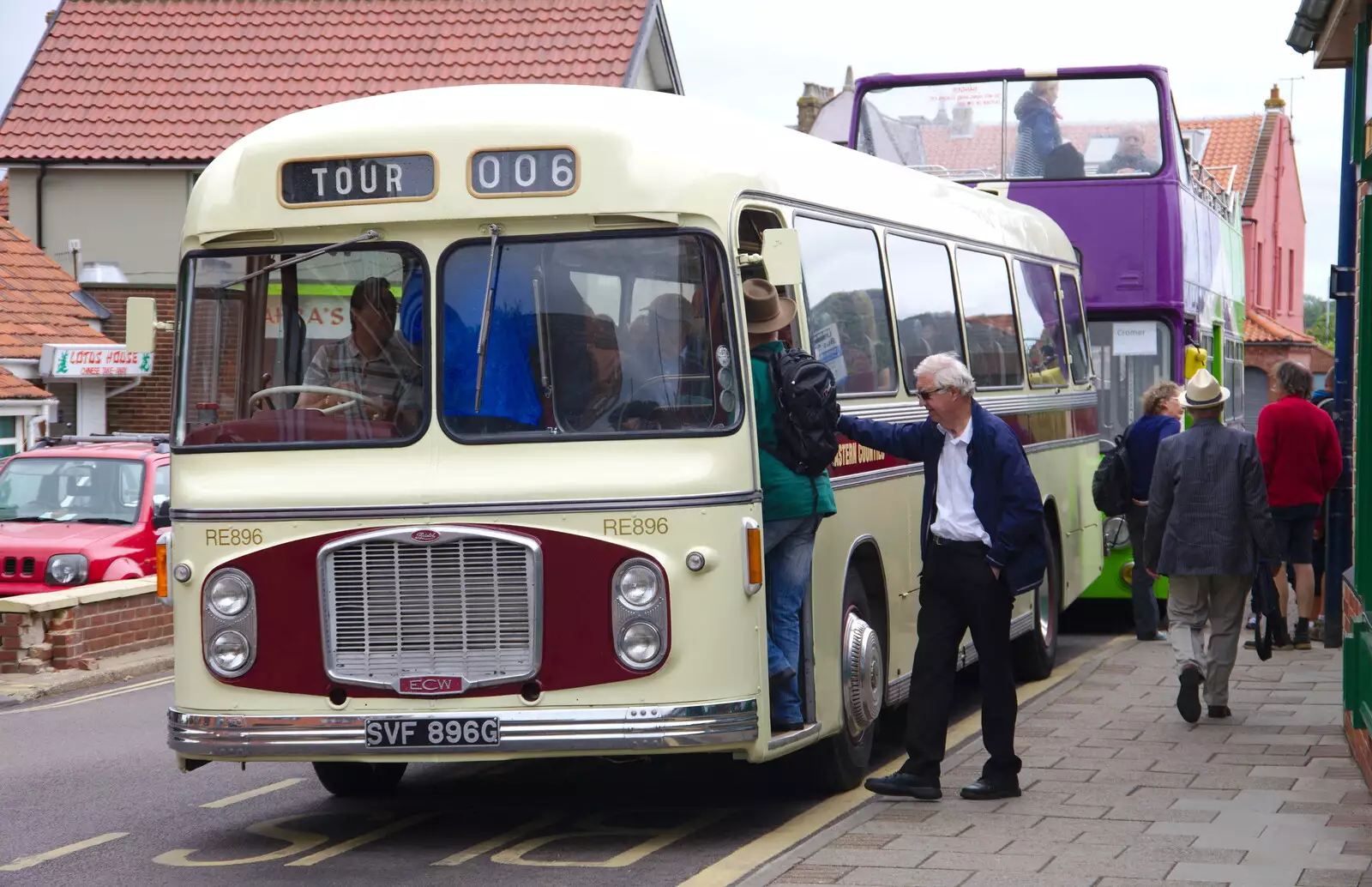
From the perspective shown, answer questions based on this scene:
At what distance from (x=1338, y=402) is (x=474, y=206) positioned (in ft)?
27.4

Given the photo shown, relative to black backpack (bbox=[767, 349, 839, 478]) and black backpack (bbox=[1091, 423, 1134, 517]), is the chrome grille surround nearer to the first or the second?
black backpack (bbox=[767, 349, 839, 478])

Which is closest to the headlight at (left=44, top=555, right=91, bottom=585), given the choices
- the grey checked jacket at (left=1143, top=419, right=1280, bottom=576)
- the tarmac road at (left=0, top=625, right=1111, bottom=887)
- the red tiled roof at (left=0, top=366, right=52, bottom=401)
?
the tarmac road at (left=0, top=625, right=1111, bottom=887)

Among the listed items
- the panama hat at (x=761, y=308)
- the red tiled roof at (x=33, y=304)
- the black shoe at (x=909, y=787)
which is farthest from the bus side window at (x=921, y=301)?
the red tiled roof at (x=33, y=304)

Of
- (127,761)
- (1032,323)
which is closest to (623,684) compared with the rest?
(127,761)

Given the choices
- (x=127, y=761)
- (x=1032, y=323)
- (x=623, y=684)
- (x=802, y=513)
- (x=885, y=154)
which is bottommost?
(x=127, y=761)

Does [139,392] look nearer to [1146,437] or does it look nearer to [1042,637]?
[1146,437]

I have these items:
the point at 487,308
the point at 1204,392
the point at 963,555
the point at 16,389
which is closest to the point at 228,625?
the point at 487,308

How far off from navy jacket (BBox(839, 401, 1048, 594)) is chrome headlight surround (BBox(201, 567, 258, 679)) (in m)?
2.63

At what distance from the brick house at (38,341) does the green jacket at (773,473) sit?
1841cm

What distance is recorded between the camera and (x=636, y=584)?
7.51 m

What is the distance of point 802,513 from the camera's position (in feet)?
26.5

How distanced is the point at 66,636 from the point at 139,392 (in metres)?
18.0

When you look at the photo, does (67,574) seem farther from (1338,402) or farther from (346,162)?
(1338,402)

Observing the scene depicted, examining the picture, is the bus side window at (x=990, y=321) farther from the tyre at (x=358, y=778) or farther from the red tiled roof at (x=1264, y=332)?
the red tiled roof at (x=1264, y=332)
